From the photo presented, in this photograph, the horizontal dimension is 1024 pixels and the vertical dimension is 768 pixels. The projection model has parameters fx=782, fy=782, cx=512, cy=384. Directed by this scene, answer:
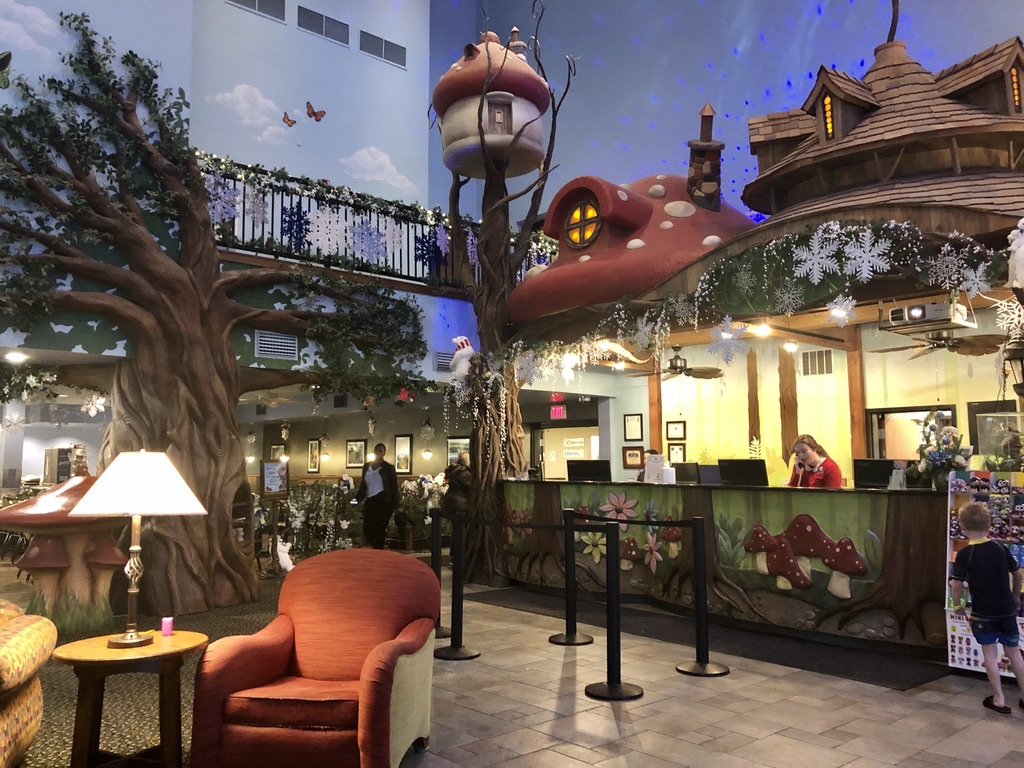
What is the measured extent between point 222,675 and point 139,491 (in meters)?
0.88

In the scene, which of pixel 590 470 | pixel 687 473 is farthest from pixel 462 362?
pixel 687 473

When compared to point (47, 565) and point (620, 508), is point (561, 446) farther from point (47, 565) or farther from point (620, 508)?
point (47, 565)

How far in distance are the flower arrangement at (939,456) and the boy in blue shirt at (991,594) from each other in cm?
108

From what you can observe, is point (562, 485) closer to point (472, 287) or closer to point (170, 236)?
point (472, 287)

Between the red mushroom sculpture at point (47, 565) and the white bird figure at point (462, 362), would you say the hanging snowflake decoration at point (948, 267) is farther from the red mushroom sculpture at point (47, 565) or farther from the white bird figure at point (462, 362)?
the red mushroom sculpture at point (47, 565)

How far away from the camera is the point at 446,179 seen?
16.0 metres

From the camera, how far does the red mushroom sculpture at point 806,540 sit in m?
5.86

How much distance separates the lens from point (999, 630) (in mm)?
4152

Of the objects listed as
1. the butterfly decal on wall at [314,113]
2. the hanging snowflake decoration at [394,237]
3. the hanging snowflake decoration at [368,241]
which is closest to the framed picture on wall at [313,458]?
the butterfly decal on wall at [314,113]

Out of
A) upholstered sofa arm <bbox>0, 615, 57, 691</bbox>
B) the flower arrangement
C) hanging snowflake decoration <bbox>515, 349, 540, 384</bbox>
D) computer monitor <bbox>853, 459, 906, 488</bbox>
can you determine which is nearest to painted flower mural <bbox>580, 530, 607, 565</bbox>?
hanging snowflake decoration <bbox>515, 349, 540, 384</bbox>

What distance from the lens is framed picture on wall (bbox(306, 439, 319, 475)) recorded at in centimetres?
1788

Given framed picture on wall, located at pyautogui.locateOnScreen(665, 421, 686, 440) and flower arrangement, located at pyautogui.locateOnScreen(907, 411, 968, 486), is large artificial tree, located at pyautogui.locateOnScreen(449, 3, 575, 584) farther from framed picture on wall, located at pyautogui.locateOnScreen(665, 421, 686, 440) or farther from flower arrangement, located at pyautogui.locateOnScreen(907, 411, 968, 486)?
flower arrangement, located at pyautogui.locateOnScreen(907, 411, 968, 486)

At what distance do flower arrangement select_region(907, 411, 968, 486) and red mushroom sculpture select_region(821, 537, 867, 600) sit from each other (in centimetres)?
70

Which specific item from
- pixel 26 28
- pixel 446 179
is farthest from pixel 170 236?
pixel 446 179
